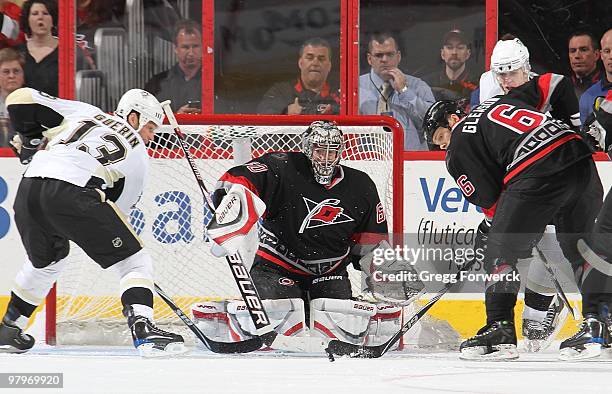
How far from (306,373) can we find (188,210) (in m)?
1.68

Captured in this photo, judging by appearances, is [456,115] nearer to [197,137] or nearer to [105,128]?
[197,137]

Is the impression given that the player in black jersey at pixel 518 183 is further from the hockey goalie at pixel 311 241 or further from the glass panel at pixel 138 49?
the glass panel at pixel 138 49

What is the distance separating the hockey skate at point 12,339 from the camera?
15.3 feet

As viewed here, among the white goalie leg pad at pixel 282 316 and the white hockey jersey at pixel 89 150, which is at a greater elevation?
the white hockey jersey at pixel 89 150

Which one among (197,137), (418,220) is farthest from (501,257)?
(197,137)

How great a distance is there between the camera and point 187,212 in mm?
5398

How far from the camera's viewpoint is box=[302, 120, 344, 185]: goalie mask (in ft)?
16.1

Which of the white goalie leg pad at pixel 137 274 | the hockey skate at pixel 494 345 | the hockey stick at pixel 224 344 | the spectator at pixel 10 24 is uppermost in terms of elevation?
the spectator at pixel 10 24

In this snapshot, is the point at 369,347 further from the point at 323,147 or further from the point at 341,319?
the point at 323,147

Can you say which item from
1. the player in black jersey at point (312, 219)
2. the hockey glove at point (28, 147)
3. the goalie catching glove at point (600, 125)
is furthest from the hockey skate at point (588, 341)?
the hockey glove at point (28, 147)

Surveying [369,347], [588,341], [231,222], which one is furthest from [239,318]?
[588,341]

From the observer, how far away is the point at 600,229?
14.7 feet

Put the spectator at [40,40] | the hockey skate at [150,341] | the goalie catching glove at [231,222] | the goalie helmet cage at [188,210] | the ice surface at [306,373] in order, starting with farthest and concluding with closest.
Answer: the spectator at [40,40]
the goalie helmet cage at [188,210]
the goalie catching glove at [231,222]
the hockey skate at [150,341]
the ice surface at [306,373]

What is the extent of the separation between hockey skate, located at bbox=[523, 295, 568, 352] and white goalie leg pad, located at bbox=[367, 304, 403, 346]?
508 millimetres
